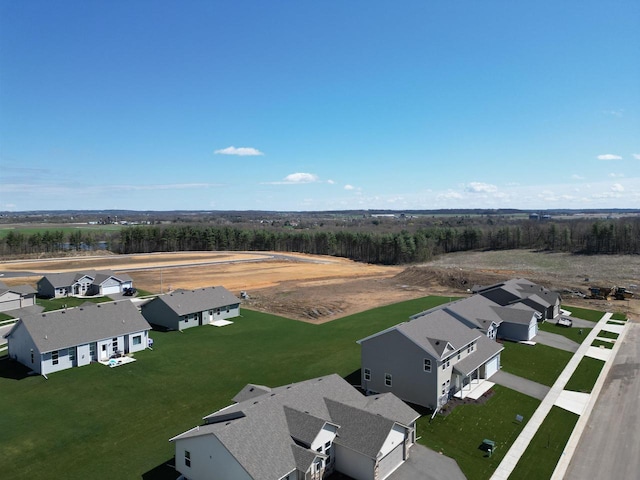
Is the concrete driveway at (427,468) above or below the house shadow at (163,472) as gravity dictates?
below

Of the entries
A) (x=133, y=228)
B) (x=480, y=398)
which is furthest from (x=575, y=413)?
(x=133, y=228)

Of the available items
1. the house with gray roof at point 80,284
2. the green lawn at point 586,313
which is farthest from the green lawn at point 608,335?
the house with gray roof at point 80,284

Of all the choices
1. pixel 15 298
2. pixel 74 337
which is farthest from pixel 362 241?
pixel 74 337

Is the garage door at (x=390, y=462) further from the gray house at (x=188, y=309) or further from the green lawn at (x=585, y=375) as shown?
the gray house at (x=188, y=309)

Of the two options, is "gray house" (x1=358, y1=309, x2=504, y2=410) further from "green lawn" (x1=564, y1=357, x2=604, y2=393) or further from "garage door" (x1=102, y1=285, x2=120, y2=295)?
"garage door" (x1=102, y1=285, x2=120, y2=295)

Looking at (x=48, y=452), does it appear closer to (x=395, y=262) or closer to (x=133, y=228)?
(x=395, y=262)

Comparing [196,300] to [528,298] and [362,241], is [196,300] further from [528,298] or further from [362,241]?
[362,241]

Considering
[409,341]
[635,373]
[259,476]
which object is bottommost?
[635,373]
